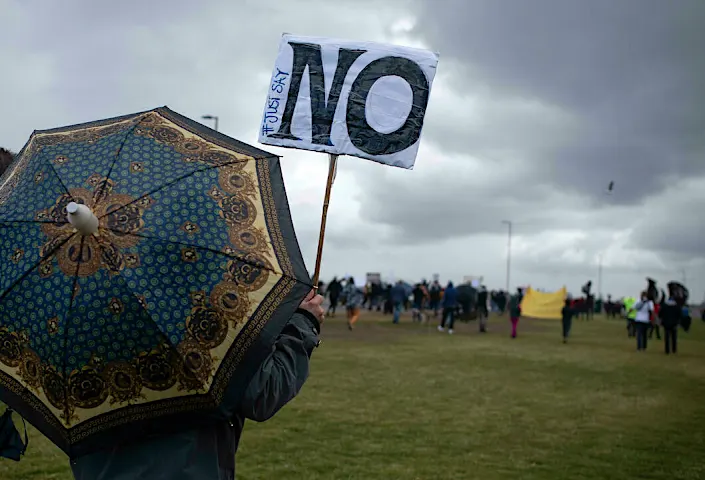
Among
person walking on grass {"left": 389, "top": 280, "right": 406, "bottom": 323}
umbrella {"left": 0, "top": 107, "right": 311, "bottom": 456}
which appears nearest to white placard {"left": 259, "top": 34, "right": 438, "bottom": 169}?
umbrella {"left": 0, "top": 107, "right": 311, "bottom": 456}

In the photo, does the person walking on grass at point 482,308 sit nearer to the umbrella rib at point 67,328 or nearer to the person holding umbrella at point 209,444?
the person holding umbrella at point 209,444

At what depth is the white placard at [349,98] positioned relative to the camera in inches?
152

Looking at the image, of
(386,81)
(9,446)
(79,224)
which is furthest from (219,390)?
(386,81)

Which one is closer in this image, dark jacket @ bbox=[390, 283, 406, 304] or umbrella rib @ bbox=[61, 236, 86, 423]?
umbrella rib @ bbox=[61, 236, 86, 423]

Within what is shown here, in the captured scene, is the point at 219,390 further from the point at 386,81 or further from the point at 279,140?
the point at 386,81

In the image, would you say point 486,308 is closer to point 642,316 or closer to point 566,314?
point 566,314

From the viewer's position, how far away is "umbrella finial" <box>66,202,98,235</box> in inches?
93.3

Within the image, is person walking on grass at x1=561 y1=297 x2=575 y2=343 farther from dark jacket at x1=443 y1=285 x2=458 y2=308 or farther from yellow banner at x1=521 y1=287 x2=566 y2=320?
yellow banner at x1=521 y1=287 x2=566 y2=320

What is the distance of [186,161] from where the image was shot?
2.76 m

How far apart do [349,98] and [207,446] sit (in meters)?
2.14

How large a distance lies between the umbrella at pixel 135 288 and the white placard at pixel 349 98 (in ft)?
3.76

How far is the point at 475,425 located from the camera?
8828 mm

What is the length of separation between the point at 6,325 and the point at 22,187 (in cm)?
56

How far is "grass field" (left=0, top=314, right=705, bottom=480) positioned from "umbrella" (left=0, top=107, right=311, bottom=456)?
4.19 m
